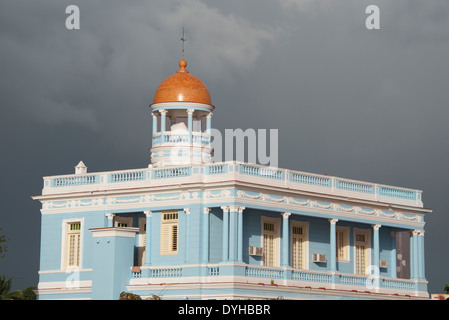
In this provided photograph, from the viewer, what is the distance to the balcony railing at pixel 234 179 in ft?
135

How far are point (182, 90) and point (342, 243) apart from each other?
361 inches

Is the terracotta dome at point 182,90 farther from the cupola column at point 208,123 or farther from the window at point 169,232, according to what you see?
the window at point 169,232

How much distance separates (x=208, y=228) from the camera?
40.9 m

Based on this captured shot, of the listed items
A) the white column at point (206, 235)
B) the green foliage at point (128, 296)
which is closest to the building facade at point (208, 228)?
→ the white column at point (206, 235)

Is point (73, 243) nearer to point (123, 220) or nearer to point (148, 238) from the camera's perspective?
point (123, 220)

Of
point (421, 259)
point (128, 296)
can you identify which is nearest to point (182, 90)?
point (128, 296)

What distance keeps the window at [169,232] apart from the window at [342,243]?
7731mm

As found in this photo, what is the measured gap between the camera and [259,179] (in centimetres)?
4159

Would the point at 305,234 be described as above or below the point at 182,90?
below

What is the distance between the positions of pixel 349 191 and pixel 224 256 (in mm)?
7729

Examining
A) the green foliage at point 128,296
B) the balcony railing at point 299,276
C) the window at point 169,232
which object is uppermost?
the window at point 169,232

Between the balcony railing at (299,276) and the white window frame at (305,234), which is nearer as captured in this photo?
the balcony railing at (299,276)
